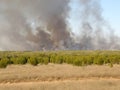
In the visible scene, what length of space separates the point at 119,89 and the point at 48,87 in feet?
16.5

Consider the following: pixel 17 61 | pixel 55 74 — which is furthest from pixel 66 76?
pixel 17 61

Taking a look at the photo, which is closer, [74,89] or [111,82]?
[74,89]

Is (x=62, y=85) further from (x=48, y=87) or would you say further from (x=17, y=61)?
(x=17, y=61)

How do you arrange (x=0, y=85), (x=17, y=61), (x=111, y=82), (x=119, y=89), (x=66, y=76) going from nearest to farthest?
(x=119, y=89) → (x=0, y=85) → (x=111, y=82) → (x=66, y=76) → (x=17, y=61)

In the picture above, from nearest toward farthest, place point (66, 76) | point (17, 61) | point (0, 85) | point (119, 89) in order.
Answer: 1. point (119, 89)
2. point (0, 85)
3. point (66, 76)
4. point (17, 61)

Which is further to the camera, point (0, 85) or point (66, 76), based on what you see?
point (66, 76)

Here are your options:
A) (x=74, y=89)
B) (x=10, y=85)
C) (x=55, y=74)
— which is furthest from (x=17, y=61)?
(x=74, y=89)

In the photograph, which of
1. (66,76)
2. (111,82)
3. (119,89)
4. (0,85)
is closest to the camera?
(119,89)

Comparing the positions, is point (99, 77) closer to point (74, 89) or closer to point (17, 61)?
point (74, 89)

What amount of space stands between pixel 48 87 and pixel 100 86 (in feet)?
12.3

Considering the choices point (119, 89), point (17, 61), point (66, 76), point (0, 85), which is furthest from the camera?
point (17, 61)

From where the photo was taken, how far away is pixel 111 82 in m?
27.5

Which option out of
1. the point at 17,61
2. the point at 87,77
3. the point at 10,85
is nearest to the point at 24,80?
the point at 10,85

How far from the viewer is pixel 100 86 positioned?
25219 millimetres
